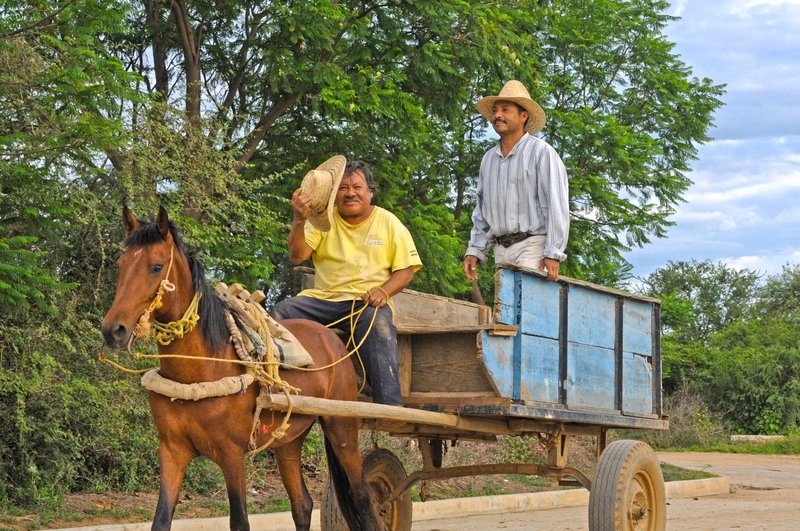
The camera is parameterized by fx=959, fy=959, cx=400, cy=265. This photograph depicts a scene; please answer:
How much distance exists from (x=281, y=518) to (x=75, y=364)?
9.56ft

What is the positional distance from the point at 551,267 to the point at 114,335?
3.29m

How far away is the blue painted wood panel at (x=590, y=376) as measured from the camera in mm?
6918

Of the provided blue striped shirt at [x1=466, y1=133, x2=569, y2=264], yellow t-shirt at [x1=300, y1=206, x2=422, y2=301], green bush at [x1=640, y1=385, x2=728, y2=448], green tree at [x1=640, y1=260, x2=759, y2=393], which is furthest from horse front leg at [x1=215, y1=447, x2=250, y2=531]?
green tree at [x1=640, y1=260, x2=759, y2=393]

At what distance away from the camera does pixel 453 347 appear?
6605 mm

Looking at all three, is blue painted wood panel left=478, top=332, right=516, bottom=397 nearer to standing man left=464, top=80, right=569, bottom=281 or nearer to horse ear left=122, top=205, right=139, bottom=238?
standing man left=464, top=80, right=569, bottom=281

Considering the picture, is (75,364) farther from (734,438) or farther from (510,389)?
(734,438)

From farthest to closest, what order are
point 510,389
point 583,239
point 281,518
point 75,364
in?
1. point 583,239
2. point 75,364
3. point 281,518
4. point 510,389

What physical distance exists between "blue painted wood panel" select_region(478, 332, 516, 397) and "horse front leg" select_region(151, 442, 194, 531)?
1.98 m

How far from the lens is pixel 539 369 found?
657 cm

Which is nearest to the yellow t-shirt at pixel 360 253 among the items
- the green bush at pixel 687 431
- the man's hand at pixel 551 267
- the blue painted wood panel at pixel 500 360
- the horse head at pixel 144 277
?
the blue painted wood panel at pixel 500 360

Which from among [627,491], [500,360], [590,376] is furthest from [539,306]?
[627,491]

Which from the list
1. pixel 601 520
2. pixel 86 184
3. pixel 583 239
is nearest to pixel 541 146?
pixel 601 520

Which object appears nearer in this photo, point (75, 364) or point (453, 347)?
point (453, 347)

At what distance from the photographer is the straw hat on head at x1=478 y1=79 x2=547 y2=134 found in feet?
24.3
